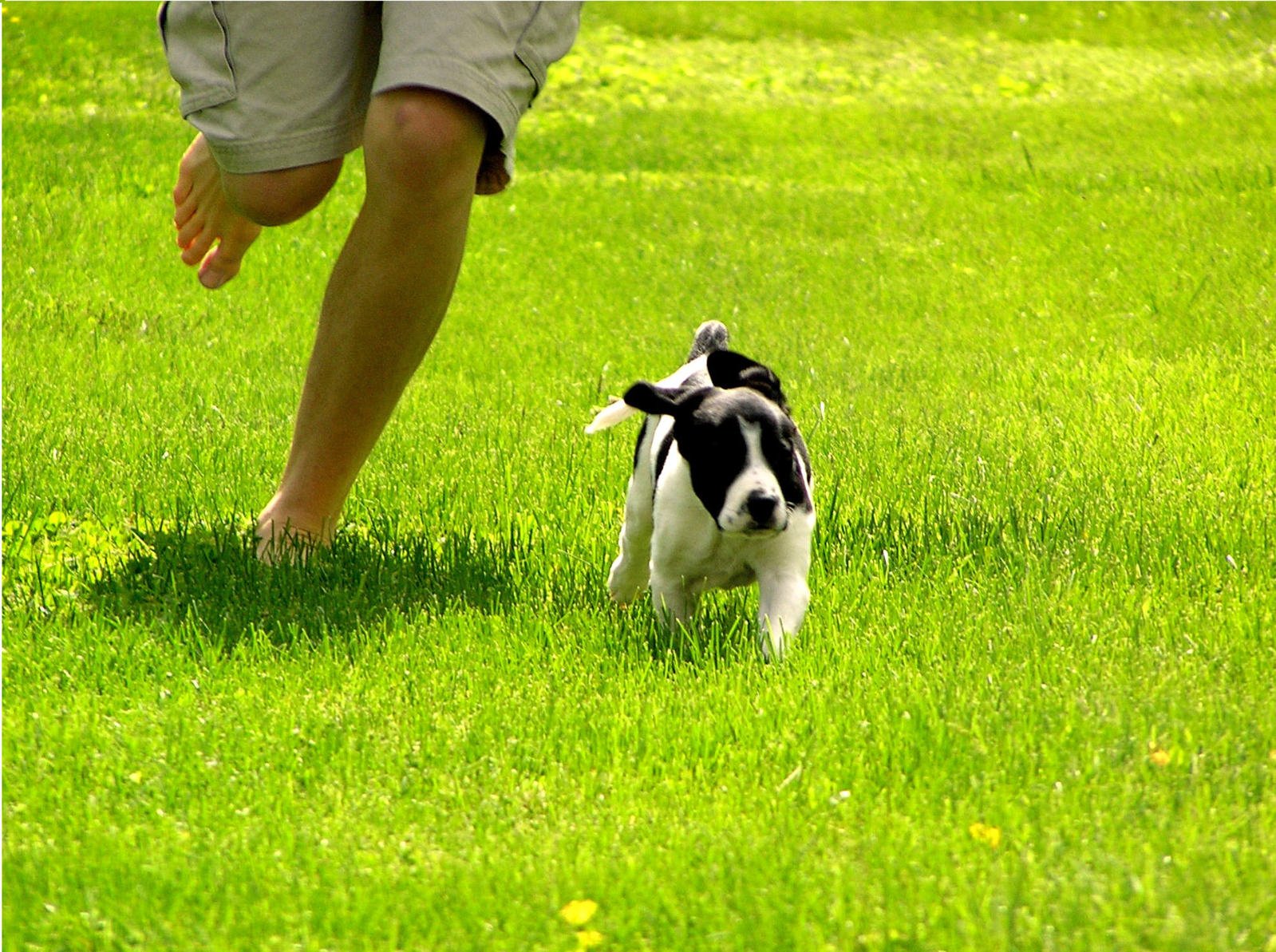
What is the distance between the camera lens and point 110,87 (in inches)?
537

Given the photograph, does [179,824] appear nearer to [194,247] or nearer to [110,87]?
[194,247]

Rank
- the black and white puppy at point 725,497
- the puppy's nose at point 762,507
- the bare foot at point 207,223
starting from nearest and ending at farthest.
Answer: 1. the puppy's nose at point 762,507
2. the black and white puppy at point 725,497
3. the bare foot at point 207,223

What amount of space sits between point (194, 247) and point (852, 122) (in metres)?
10.4

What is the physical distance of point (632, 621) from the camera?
13.0ft

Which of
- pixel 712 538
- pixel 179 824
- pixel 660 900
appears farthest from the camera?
pixel 712 538

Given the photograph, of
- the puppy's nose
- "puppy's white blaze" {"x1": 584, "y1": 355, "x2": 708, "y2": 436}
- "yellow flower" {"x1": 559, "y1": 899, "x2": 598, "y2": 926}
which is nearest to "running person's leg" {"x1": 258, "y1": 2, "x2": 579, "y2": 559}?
"puppy's white blaze" {"x1": 584, "y1": 355, "x2": 708, "y2": 436}

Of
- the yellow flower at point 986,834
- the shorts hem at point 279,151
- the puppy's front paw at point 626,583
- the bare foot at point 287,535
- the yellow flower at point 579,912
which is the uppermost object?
the shorts hem at point 279,151

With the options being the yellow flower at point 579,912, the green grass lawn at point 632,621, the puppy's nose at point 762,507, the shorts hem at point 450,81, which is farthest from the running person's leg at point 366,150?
the yellow flower at point 579,912

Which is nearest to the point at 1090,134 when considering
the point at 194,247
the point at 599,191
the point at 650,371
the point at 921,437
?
the point at 599,191

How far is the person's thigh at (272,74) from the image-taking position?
155 inches

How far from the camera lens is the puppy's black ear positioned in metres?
3.88

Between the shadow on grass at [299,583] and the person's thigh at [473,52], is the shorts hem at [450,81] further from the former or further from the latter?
the shadow on grass at [299,583]

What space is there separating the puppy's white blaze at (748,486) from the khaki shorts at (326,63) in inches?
41.7

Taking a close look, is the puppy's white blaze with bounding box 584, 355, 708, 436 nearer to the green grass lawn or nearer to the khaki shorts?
the green grass lawn
